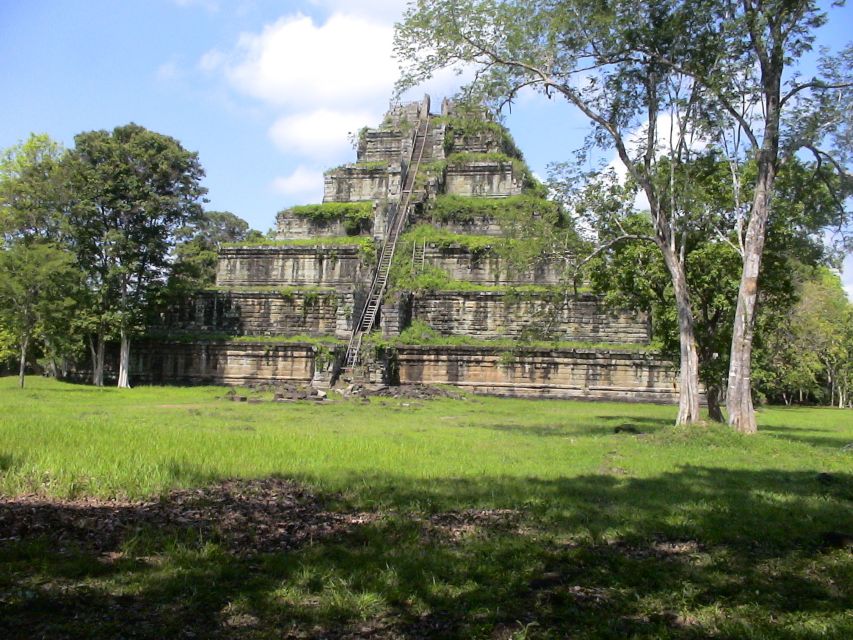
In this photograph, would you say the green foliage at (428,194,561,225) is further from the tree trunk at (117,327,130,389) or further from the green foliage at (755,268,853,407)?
the green foliage at (755,268,853,407)

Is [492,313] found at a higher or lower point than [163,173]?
lower

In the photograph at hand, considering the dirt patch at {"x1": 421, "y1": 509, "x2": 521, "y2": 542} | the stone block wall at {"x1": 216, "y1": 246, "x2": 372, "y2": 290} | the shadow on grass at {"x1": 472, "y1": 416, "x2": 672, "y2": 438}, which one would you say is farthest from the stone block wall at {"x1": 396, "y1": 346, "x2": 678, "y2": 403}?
the dirt patch at {"x1": 421, "y1": 509, "x2": 521, "y2": 542}

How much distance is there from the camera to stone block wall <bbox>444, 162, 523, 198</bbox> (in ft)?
114

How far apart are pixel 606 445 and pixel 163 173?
2210 centimetres

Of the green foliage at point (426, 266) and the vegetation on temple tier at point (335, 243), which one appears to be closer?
the green foliage at point (426, 266)

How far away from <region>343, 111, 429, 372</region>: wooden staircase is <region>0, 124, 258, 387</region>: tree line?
7424 millimetres

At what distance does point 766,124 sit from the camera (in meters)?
14.2

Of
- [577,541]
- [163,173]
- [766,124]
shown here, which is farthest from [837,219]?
[163,173]

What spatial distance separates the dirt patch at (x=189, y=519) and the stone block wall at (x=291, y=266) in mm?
23358

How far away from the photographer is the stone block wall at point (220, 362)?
27281 mm

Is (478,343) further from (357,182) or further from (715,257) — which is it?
(357,182)

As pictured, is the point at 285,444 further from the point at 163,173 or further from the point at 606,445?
the point at 163,173

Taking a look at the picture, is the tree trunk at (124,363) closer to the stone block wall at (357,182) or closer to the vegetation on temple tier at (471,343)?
the vegetation on temple tier at (471,343)

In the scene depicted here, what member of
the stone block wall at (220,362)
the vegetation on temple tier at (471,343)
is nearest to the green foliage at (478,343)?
the vegetation on temple tier at (471,343)
